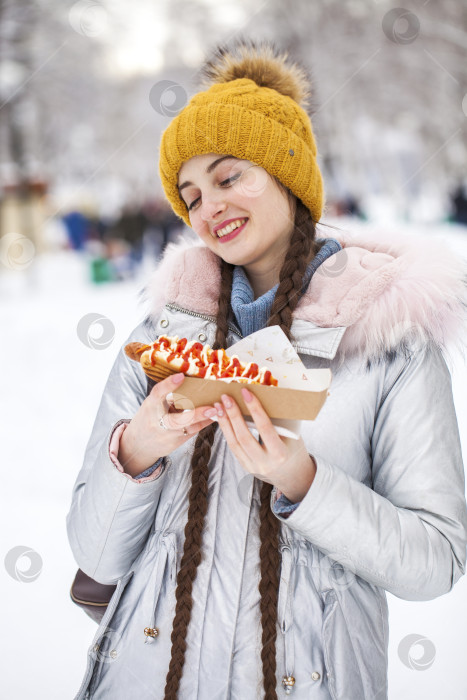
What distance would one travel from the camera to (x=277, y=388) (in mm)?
1185

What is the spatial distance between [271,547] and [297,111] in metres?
1.29

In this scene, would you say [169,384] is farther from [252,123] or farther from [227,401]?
[252,123]

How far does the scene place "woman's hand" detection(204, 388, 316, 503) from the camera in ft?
3.99

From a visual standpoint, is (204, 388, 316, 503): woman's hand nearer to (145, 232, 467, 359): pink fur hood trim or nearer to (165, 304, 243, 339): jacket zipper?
(145, 232, 467, 359): pink fur hood trim

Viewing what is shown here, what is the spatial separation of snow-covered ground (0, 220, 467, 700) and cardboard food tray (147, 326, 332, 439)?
2.02 ft

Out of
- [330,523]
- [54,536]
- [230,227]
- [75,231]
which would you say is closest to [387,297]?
[230,227]

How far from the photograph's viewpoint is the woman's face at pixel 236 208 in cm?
166

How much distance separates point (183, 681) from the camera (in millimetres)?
1407

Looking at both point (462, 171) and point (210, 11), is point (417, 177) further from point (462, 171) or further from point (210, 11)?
point (210, 11)

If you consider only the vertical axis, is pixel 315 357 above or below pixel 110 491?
above

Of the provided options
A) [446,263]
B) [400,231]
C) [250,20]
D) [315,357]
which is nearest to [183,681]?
[315,357]

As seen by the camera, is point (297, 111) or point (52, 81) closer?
point (297, 111)

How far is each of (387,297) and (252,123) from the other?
63 cm

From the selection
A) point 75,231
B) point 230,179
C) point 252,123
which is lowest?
point 230,179
